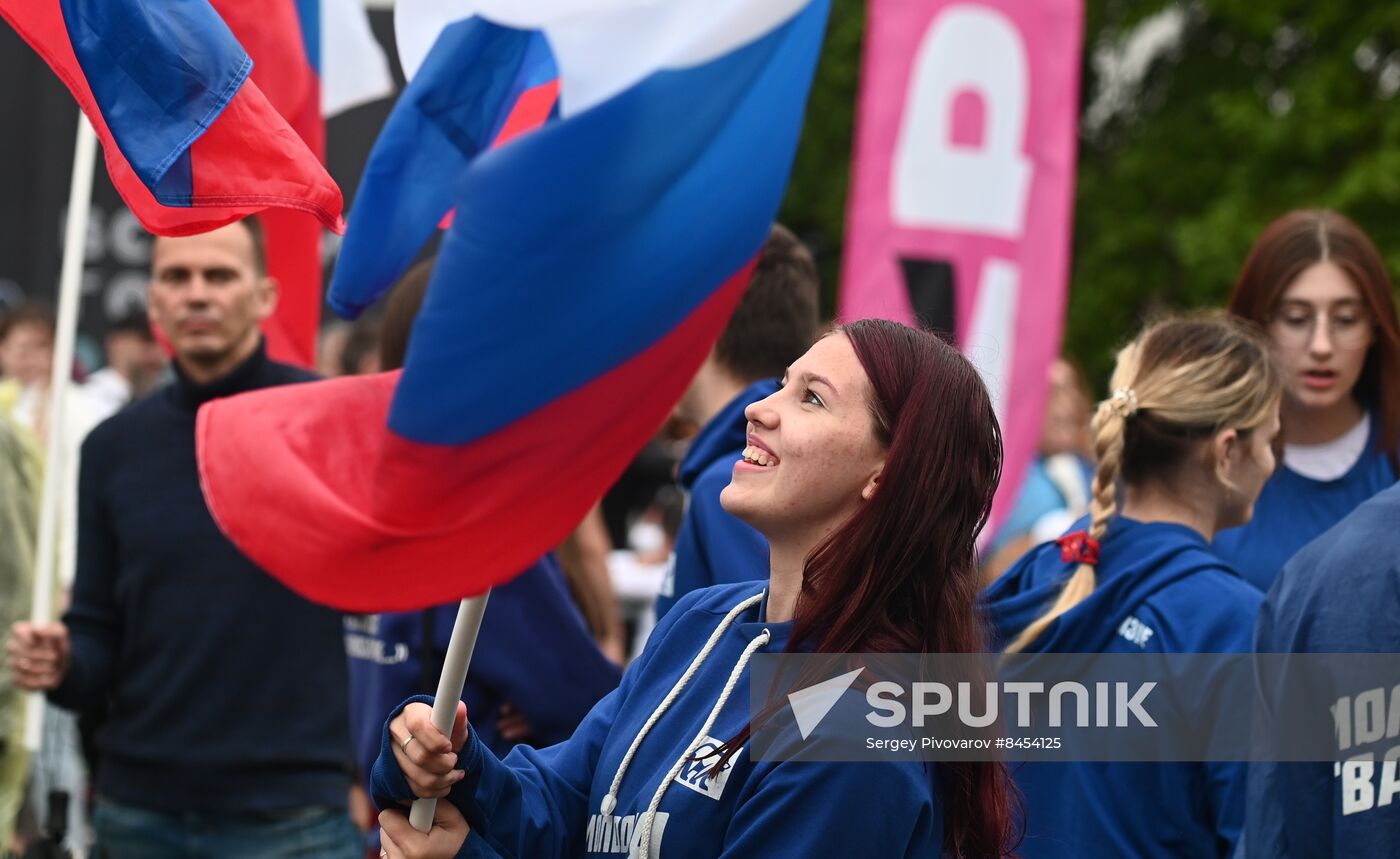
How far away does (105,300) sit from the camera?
36.9 feet

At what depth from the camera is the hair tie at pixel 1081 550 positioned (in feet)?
12.9

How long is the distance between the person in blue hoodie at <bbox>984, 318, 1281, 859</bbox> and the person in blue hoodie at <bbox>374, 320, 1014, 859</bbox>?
962 millimetres

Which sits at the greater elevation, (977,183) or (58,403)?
(977,183)

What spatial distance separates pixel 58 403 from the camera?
5.23 m

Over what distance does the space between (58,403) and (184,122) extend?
2255mm

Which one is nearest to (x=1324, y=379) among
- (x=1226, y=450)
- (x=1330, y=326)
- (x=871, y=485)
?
(x=1330, y=326)

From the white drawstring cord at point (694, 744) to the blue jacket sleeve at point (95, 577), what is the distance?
262cm

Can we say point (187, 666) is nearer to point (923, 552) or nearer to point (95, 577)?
point (95, 577)

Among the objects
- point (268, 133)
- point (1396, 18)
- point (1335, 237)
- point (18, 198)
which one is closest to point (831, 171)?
point (1396, 18)

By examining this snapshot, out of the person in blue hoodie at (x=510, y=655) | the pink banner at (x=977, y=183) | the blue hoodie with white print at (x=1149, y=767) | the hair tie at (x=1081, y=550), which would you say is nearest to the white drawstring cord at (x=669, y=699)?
Answer: the blue hoodie with white print at (x=1149, y=767)

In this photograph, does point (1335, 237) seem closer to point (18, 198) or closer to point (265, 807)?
point (265, 807)

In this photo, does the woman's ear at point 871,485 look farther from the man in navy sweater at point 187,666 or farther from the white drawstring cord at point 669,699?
the man in navy sweater at point 187,666

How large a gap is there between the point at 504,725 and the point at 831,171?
1978 centimetres

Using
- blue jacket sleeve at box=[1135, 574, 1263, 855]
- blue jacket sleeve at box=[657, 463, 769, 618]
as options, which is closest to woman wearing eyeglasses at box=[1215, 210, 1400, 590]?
blue jacket sleeve at box=[1135, 574, 1263, 855]
